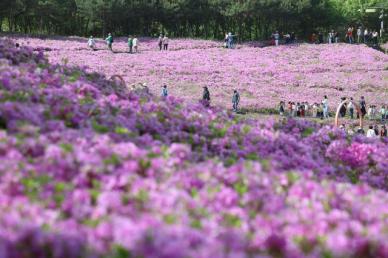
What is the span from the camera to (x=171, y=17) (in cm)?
6219

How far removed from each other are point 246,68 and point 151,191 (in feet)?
127

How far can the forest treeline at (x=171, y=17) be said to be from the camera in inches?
2266

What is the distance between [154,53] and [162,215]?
140 ft

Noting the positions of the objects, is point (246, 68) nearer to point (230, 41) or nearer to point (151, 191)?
point (230, 41)

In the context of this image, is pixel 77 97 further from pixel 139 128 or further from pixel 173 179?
pixel 173 179

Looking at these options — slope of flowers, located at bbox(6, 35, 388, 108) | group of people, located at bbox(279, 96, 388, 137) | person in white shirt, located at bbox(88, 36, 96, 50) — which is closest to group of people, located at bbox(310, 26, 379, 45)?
slope of flowers, located at bbox(6, 35, 388, 108)

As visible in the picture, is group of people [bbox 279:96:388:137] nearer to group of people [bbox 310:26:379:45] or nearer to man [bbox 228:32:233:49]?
man [bbox 228:32:233:49]

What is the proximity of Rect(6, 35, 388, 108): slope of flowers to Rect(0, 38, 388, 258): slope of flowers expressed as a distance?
873 inches

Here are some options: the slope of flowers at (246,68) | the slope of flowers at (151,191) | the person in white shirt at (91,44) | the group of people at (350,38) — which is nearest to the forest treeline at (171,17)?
the group of people at (350,38)

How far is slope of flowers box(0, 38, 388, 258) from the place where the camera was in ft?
15.1

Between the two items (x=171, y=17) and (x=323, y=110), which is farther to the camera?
(x=171, y=17)

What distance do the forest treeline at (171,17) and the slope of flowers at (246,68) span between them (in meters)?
6.45

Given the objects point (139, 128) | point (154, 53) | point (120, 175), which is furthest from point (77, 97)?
point (154, 53)

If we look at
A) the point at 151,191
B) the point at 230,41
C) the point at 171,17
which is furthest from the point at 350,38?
the point at 151,191
